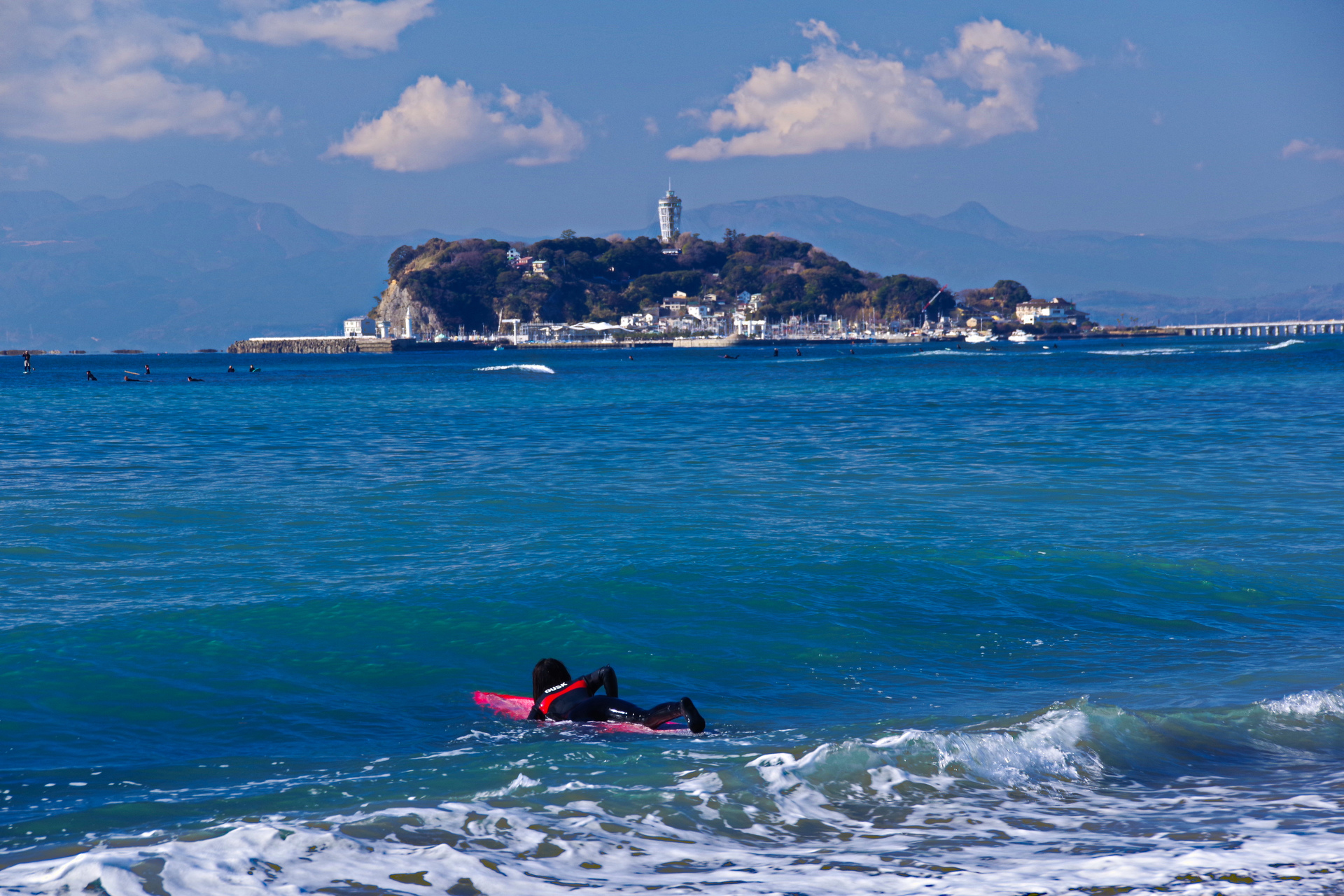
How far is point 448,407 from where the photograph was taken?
49219 mm

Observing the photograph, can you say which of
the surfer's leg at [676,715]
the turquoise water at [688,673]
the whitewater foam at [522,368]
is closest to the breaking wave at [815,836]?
the turquoise water at [688,673]

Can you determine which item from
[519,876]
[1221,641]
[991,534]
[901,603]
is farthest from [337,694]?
[991,534]

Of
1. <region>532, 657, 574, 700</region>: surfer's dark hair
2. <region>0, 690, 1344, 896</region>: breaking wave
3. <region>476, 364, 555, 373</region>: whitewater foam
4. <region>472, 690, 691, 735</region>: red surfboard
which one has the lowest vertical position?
<region>472, 690, 691, 735</region>: red surfboard

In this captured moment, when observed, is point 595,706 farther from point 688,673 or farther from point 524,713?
point 688,673

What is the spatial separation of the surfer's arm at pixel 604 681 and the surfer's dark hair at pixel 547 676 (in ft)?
0.87

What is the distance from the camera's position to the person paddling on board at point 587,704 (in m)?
7.39

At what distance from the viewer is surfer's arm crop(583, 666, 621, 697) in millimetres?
7734

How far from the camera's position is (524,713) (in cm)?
802

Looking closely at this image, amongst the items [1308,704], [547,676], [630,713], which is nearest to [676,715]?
[630,713]

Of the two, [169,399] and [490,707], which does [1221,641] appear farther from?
[169,399]

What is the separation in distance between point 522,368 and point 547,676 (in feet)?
343

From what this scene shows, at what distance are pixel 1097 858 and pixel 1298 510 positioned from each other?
14.4m

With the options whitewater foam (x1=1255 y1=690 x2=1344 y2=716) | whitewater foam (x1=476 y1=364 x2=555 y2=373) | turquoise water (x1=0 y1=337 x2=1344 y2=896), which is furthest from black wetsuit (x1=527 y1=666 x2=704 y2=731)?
whitewater foam (x1=476 y1=364 x2=555 y2=373)

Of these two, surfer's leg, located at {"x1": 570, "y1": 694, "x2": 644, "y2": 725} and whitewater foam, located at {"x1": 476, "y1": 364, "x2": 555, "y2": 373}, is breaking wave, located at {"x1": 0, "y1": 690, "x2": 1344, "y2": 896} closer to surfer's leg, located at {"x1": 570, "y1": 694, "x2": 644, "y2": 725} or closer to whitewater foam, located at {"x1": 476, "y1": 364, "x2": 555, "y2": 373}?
surfer's leg, located at {"x1": 570, "y1": 694, "x2": 644, "y2": 725}
